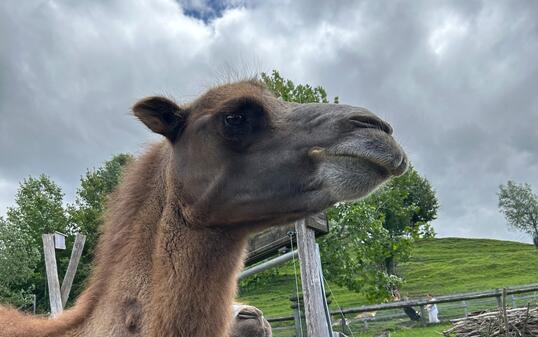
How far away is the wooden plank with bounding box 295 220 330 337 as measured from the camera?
18.5ft

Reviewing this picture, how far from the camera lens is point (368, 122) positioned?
113 inches

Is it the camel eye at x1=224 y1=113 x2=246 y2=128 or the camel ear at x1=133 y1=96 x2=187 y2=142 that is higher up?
the camel ear at x1=133 y1=96 x2=187 y2=142

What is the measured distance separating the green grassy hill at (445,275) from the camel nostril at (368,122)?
95.5 ft

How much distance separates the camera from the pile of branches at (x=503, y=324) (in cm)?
1096

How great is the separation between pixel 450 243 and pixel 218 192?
319 feet

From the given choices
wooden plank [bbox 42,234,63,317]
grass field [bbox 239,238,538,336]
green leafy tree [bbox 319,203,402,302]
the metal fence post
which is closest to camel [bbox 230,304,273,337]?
wooden plank [bbox 42,234,63,317]

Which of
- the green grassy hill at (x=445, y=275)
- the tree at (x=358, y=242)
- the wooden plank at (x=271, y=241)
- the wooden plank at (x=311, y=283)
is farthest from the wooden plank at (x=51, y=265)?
the green grassy hill at (x=445, y=275)

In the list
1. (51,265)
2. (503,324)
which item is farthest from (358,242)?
(51,265)

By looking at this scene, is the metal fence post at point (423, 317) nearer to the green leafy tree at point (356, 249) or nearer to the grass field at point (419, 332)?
the grass field at point (419, 332)

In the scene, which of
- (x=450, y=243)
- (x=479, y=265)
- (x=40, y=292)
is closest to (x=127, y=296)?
(x=40, y=292)

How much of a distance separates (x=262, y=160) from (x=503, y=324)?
9.99 m

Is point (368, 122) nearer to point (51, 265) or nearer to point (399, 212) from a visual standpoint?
point (51, 265)

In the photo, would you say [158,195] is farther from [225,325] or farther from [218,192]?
[225,325]

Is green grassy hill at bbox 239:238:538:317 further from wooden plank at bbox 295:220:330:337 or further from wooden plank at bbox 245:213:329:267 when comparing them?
wooden plank at bbox 295:220:330:337
